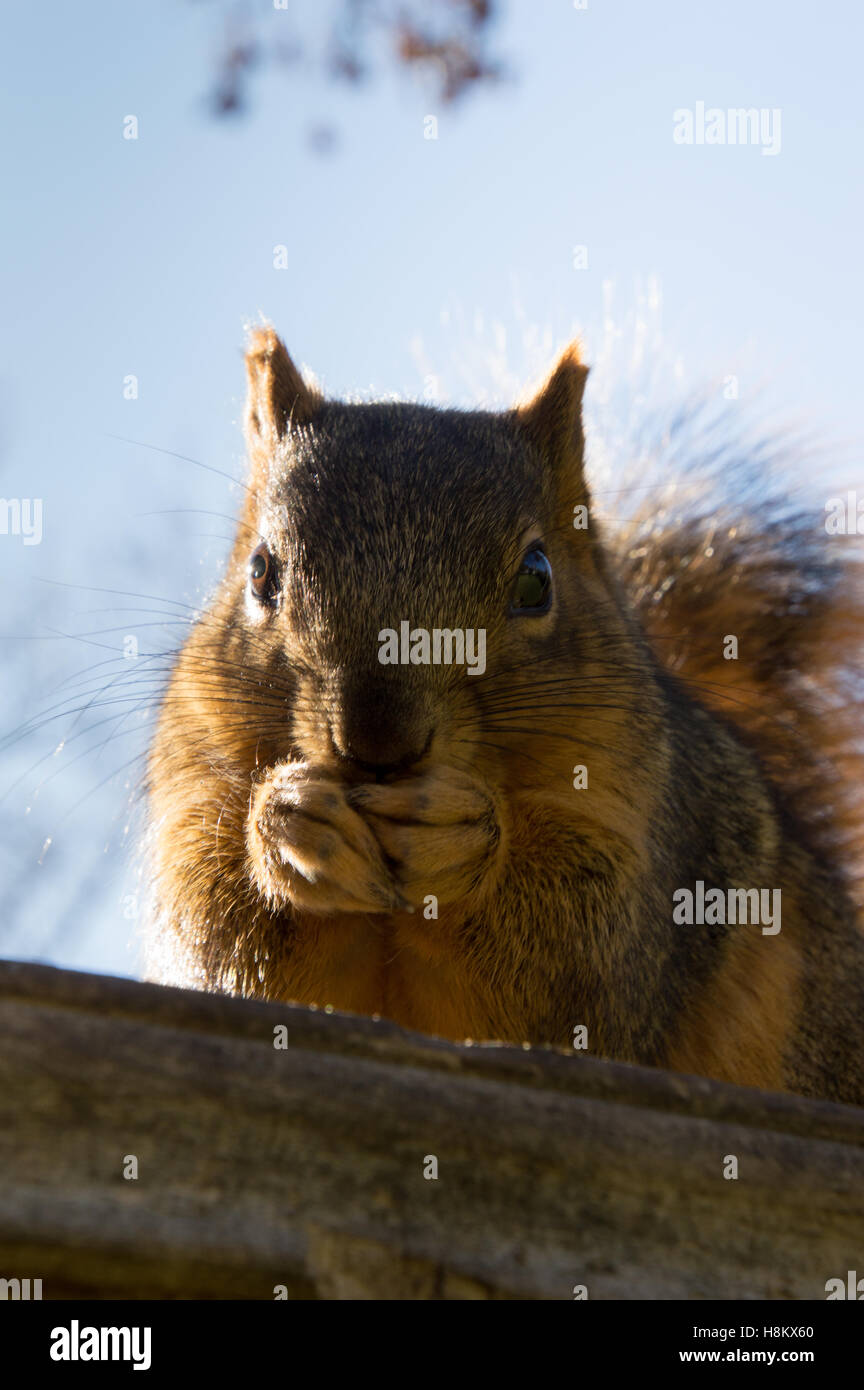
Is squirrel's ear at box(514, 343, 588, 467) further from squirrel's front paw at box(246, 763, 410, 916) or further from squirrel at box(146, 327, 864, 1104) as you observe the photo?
squirrel's front paw at box(246, 763, 410, 916)

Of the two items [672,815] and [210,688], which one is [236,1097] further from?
[672,815]

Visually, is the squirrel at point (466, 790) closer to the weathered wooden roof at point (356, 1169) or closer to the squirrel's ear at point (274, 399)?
the squirrel's ear at point (274, 399)

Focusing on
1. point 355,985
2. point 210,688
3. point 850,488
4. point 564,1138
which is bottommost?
point 564,1138

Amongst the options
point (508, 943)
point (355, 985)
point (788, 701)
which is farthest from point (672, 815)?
point (788, 701)

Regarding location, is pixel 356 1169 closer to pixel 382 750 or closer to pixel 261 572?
pixel 382 750

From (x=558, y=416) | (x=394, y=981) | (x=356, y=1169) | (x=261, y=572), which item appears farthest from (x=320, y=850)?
(x=558, y=416)
